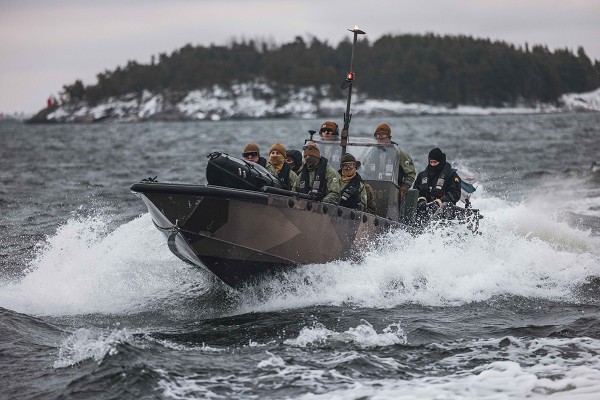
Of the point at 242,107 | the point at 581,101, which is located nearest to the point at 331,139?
the point at 581,101

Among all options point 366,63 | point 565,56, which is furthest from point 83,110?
point 565,56

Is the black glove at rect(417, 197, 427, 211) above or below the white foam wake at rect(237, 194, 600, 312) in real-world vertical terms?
above

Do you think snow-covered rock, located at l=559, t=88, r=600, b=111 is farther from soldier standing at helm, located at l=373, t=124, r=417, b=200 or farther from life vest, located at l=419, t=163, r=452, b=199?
soldier standing at helm, located at l=373, t=124, r=417, b=200

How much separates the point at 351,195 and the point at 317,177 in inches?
21.0

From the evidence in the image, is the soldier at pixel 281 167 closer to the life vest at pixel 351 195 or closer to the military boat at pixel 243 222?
the life vest at pixel 351 195

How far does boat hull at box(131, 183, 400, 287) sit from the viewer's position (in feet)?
35.1

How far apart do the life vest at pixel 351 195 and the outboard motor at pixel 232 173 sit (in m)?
1.69

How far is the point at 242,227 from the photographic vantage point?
1089cm

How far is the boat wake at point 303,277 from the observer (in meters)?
11.7

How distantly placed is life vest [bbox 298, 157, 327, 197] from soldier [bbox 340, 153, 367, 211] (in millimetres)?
276

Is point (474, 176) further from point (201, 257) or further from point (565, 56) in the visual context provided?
point (565, 56)

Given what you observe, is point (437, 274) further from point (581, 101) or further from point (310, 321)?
point (581, 101)

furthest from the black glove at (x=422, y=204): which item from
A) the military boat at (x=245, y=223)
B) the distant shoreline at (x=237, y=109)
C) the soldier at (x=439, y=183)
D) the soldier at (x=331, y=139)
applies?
the distant shoreline at (x=237, y=109)

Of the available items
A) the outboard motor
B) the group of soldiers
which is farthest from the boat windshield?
the outboard motor
